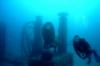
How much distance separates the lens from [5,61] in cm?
276

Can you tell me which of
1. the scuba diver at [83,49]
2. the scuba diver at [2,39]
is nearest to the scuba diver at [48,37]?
the scuba diver at [83,49]

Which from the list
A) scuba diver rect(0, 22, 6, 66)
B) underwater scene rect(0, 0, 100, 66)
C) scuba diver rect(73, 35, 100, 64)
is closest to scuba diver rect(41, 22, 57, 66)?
underwater scene rect(0, 0, 100, 66)

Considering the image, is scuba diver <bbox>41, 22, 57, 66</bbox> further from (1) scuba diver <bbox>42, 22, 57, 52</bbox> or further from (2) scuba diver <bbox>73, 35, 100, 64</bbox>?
(2) scuba diver <bbox>73, 35, 100, 64</bbox>

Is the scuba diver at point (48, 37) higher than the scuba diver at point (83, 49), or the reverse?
the scuba diver at point (48, 37)

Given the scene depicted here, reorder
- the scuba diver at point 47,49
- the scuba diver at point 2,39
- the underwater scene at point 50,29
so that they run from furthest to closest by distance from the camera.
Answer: the scuba diver at point 2,39, the underwater scene at point 50,29, the scuba diver at point 47,49

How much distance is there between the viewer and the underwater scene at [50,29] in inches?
99.3

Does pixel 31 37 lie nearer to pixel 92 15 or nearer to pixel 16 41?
pixel 16 41

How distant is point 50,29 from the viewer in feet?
7.79

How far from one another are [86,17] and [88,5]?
0.19 meters

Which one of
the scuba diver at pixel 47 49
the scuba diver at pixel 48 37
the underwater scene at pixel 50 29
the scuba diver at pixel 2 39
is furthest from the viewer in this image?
the scuba diver at pixel 2 39

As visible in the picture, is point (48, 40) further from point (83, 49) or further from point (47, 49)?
point (83, 49)

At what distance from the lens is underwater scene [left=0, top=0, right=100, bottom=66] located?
252 centimetres

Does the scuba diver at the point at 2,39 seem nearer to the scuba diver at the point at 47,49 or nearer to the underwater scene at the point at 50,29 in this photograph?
the underwater scene at the point at 50,29

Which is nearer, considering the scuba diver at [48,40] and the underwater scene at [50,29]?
the scuba diver at [48,40]
